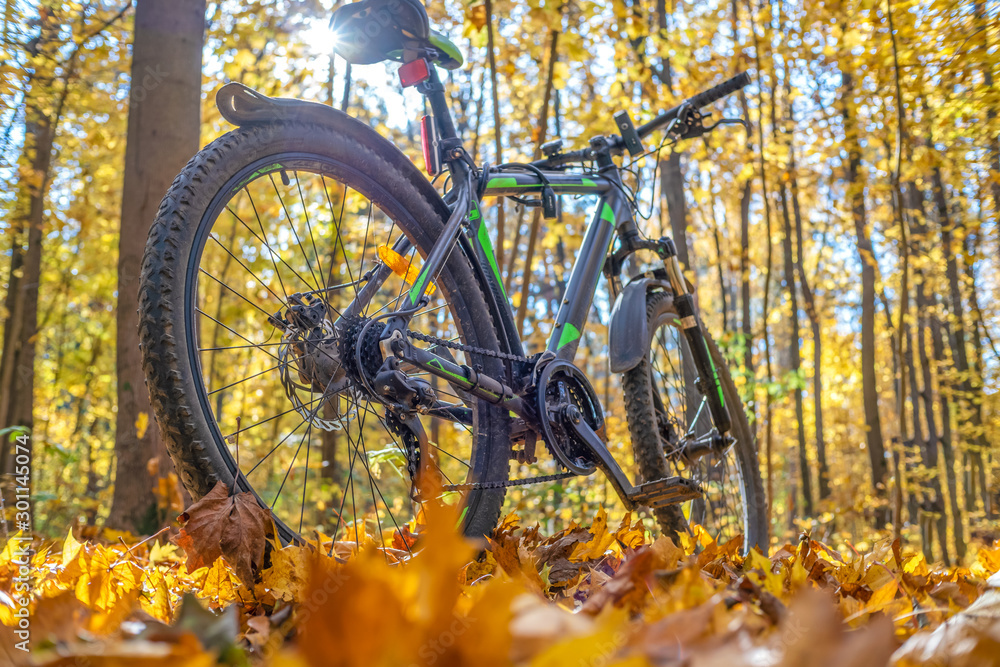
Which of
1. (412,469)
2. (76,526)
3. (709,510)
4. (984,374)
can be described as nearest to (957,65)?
(709,510)

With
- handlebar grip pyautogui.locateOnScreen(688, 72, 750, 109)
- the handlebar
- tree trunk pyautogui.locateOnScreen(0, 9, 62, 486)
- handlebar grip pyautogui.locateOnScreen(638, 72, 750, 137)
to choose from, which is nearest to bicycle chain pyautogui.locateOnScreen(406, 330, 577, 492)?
the handlebar

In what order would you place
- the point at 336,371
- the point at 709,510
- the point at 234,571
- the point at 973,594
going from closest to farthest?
the point at 973,594
the point at 234,571
the point at 336,371
the point at 709,510

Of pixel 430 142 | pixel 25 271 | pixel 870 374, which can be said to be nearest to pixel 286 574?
pixel 430 142

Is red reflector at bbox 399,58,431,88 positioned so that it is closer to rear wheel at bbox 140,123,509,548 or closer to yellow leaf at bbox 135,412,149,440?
rear wheel at bbox 140,123,509,548

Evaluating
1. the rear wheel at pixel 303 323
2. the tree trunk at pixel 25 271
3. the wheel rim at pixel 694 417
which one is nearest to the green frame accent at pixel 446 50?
the rear wheel at pixel 303 323

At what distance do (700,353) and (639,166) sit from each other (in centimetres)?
83

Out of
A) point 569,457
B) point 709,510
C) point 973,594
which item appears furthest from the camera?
point 709,510

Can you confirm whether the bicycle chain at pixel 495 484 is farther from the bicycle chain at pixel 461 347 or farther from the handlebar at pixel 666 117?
the handlebar at pixel 666 117

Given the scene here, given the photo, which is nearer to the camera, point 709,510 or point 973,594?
point 973,594

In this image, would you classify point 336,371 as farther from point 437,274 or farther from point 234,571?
point 234,571

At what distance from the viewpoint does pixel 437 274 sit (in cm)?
160

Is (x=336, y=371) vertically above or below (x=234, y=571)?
above

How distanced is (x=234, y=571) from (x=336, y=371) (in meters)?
0.48

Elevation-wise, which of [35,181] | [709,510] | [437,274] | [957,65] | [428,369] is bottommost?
[709,510]
